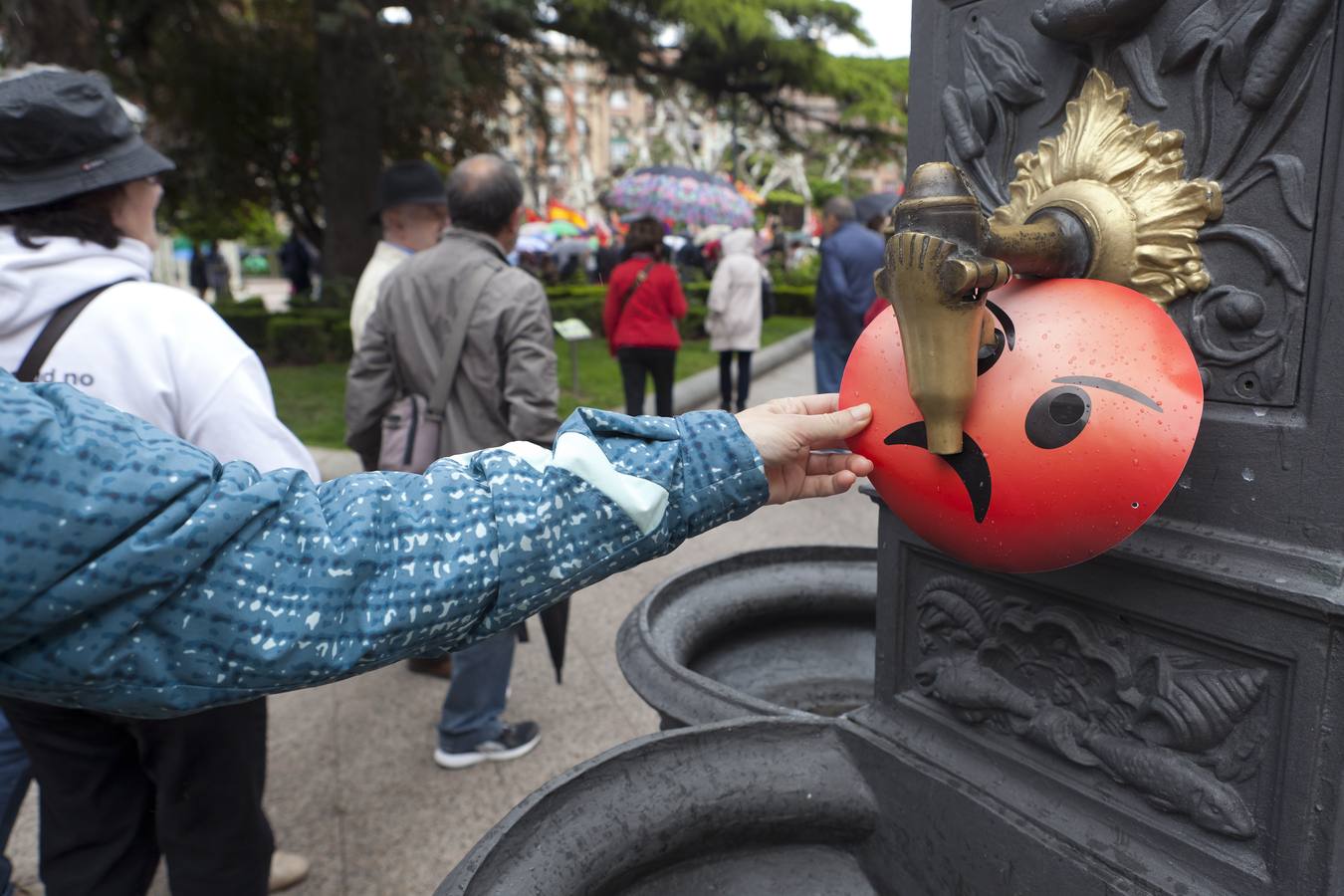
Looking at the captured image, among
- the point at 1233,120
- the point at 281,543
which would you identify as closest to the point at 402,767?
the point at 281,543

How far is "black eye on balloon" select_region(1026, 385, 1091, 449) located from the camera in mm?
890

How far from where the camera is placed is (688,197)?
10453 millimetres

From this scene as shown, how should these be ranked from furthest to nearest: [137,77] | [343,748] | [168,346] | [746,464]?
[137,77] < [343,748] < [168,346] < [746,464]

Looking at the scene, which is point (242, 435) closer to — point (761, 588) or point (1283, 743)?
point (761, 588)

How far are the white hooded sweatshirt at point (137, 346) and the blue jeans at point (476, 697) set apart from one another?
124cm

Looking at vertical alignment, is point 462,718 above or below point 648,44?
below

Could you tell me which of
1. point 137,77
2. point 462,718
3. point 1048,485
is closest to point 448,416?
point 462,718

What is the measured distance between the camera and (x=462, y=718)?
9.53ft

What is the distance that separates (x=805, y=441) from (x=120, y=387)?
1332 mm

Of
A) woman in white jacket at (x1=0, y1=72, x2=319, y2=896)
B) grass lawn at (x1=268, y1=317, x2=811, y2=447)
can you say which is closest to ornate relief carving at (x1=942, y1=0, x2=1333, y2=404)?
woman in white jacket at (x1=0, y1=72, x2=319, y2=896)

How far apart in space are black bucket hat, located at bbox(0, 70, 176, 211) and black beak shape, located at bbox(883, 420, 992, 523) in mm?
1619

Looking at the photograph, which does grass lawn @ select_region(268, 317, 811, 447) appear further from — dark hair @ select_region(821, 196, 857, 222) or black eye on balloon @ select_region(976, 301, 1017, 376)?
black eye on balloon @ select_region(976, 301, 1017, 376)

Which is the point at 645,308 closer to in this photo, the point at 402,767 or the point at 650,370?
the point at 650,370

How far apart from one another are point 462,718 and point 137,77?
12.0 metres
